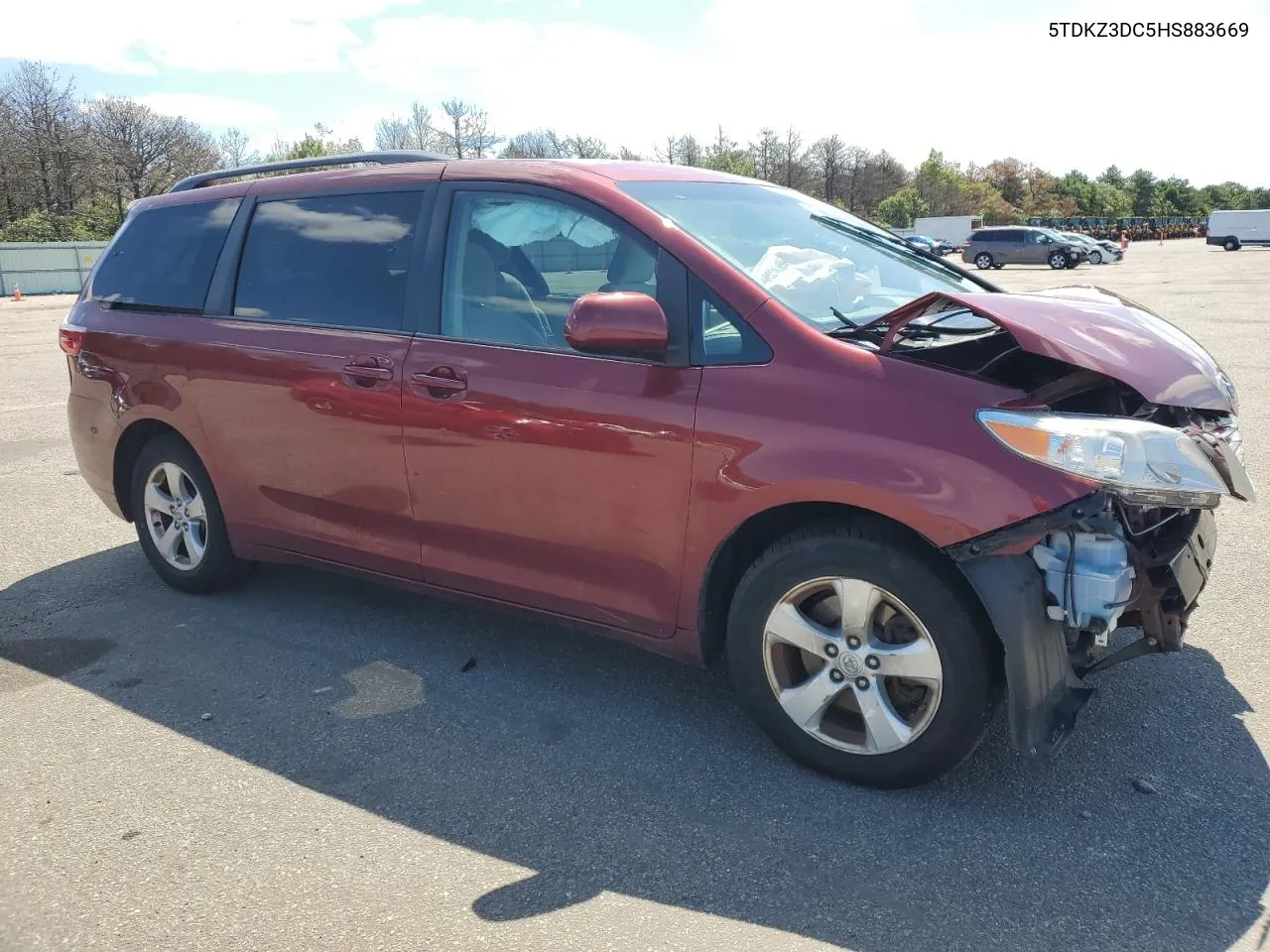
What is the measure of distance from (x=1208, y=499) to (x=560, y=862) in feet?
6.39

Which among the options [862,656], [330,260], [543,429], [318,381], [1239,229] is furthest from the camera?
[1239,229]

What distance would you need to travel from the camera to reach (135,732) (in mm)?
3629

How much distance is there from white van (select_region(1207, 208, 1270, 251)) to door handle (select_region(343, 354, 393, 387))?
67550mm

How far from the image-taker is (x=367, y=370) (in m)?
3.93

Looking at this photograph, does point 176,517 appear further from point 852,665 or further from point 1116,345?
point 1116,345

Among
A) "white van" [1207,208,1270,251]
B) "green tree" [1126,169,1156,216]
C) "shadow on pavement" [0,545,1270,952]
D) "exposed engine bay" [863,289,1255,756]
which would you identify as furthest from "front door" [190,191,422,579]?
"green tree" [1126,169,1156,216]

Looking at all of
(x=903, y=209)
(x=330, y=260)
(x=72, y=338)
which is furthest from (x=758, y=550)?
(x=903, y=209)

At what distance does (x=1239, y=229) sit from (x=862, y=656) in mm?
68908

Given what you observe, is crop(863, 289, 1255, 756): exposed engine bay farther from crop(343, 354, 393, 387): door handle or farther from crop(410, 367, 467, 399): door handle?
crop(343, 354, 393, 387): door handle

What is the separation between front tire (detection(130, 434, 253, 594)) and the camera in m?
4.78

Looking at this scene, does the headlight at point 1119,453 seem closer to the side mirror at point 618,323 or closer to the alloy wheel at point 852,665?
the alloy wheel at point 852,665

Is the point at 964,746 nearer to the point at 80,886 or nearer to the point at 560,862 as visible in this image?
the point at 560,862

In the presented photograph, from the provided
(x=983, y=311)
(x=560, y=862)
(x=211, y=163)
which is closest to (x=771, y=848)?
(x=560, y=862)

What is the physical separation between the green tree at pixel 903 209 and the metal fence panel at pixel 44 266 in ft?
206
